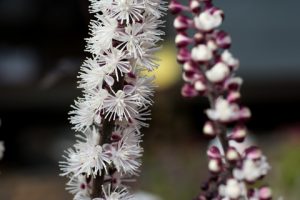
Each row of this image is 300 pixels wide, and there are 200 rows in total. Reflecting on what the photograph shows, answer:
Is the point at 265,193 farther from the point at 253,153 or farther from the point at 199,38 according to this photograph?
the point at 199,38

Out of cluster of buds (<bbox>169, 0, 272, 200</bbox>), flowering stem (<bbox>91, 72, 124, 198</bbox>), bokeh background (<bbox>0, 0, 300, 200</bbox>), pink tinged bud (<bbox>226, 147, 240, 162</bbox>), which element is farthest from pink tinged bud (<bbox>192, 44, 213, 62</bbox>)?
bokeh background (<bbox>0, 0, 300, 200</bbox>)

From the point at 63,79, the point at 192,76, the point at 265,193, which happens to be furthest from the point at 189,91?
the point at 63,79

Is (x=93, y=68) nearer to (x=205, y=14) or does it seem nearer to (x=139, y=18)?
(x=139, y=18)

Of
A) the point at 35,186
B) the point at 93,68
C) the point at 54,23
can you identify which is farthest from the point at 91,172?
the point at 54,23

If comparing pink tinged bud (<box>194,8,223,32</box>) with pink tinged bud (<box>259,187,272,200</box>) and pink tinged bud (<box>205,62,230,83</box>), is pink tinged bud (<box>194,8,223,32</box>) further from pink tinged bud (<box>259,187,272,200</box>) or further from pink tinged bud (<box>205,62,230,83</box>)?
pink tinged bud (<box>259,187,272,200</box>)

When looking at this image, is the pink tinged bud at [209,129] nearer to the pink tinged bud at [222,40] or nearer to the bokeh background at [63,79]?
the pink tinged bud at [222,40]

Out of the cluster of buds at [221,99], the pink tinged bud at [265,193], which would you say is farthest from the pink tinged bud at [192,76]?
the pink tinged bud at [265,193]
